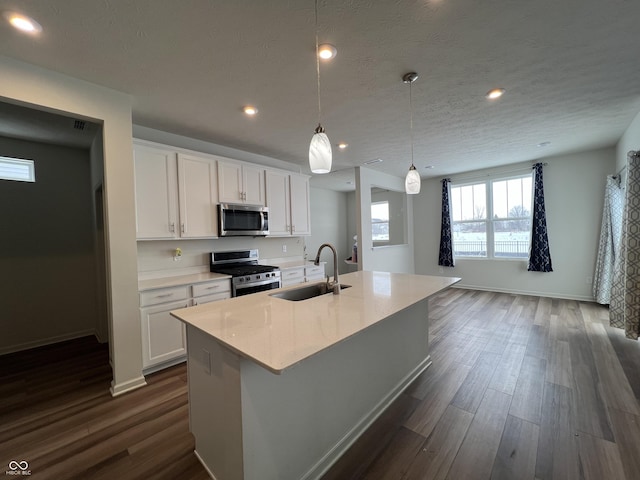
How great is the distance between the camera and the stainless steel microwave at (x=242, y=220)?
347 centimetres

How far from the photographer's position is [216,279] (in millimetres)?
3039

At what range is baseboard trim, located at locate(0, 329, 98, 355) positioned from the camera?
129 inches

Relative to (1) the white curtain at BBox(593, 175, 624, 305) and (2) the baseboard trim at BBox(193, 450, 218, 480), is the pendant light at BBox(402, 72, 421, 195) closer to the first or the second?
(2) the baseboard trim at BBox(193, 450, 218, 480)

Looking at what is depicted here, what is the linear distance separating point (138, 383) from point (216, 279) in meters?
1.17

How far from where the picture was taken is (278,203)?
13.9ft

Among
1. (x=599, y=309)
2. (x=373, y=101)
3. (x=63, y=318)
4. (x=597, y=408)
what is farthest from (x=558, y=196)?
(x=63, y=318)

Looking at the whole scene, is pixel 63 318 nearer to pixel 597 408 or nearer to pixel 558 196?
pixel 597 408

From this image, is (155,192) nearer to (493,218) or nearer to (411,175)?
(411,175)

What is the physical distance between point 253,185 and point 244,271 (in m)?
1.30

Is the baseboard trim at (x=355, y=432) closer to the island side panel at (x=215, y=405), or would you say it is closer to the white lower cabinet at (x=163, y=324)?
the island side panel at (x=215, y=405)

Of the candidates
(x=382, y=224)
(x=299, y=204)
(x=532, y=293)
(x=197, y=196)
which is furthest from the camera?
(x=382, y=224)

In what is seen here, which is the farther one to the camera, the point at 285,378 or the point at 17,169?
the point at 17,169

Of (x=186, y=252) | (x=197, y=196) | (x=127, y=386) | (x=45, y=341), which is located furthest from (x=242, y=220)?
(x=45, y=341)

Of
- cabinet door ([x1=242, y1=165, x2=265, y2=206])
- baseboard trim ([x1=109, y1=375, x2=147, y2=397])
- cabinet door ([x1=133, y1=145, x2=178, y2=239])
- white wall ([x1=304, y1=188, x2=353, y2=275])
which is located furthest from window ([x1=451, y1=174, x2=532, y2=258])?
baseboard trim ([x1=109, y1=375, x2=147, y2=397])
